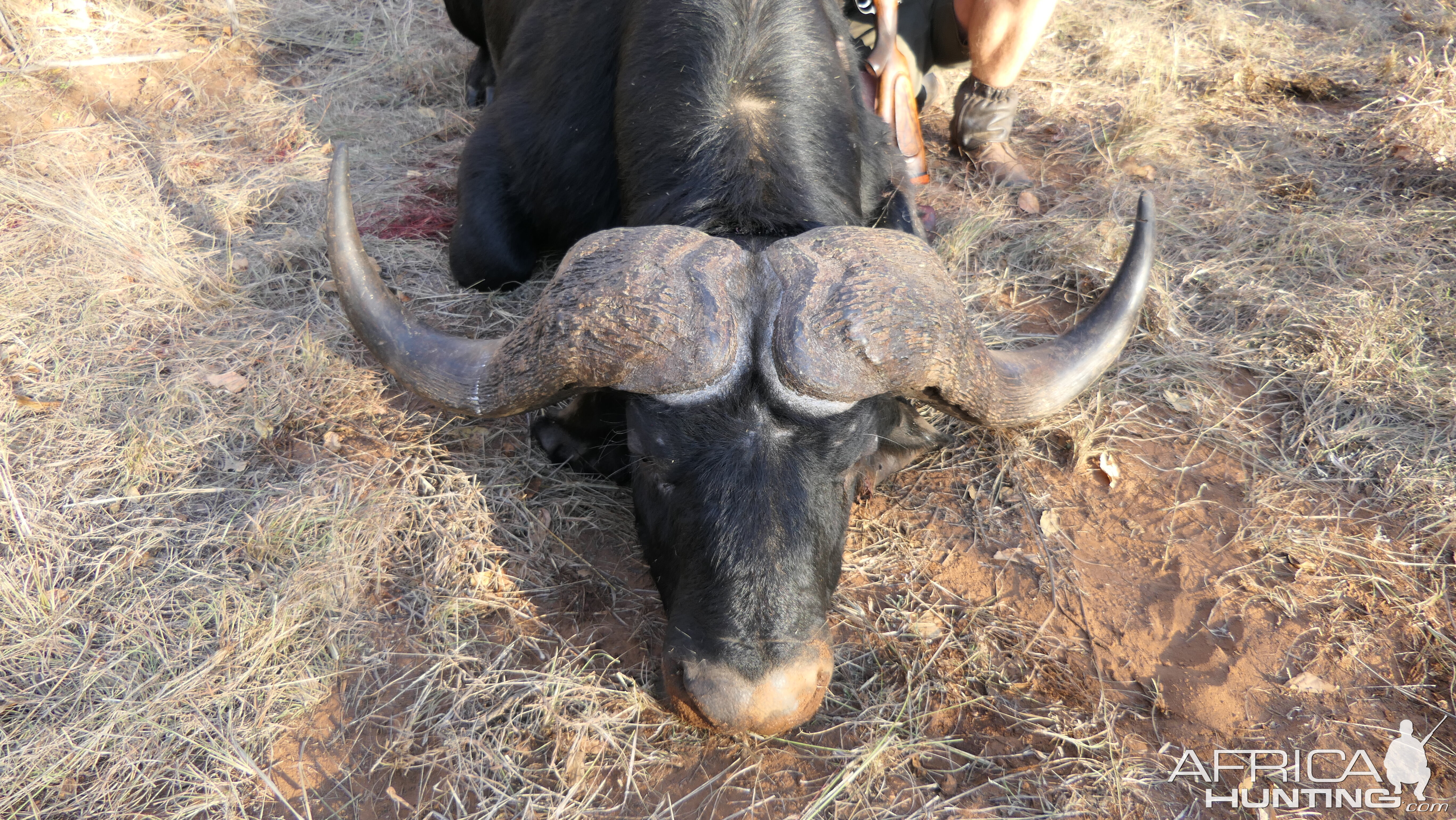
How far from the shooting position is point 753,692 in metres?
1.99

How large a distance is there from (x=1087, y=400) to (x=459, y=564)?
2.61m

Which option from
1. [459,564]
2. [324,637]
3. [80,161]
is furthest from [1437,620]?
[80,161]

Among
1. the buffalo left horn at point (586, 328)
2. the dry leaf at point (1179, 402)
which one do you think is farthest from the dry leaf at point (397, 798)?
the dry leaf at point (1179, 402)

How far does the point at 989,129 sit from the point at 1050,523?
2703mm

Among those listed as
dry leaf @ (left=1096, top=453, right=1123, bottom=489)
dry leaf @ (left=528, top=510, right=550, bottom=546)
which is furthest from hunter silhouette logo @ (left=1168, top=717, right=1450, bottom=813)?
dry leaf @ (left=528, top=510, right=550, bottom=546)

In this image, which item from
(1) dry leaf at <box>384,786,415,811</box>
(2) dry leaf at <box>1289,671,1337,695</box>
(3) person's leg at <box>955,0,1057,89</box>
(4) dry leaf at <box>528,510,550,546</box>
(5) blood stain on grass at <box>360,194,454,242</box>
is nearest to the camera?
(1) dry leaf at <box>384,786,415,811</box>

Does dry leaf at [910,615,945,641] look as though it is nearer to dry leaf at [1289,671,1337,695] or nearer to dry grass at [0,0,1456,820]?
dry grass at [0,0,1456,820]

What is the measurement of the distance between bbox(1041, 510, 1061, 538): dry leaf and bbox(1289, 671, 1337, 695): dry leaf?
32.2 inches

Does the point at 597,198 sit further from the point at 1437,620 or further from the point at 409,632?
the point at 1437,620

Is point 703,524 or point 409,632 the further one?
point 409,632

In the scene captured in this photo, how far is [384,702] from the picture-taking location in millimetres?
2398

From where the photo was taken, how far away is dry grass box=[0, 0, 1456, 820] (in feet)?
7.46

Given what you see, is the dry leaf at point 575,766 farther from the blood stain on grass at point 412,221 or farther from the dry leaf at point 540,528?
the blood stain on grass at point 412,221

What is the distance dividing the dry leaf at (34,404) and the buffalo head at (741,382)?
1786mm
